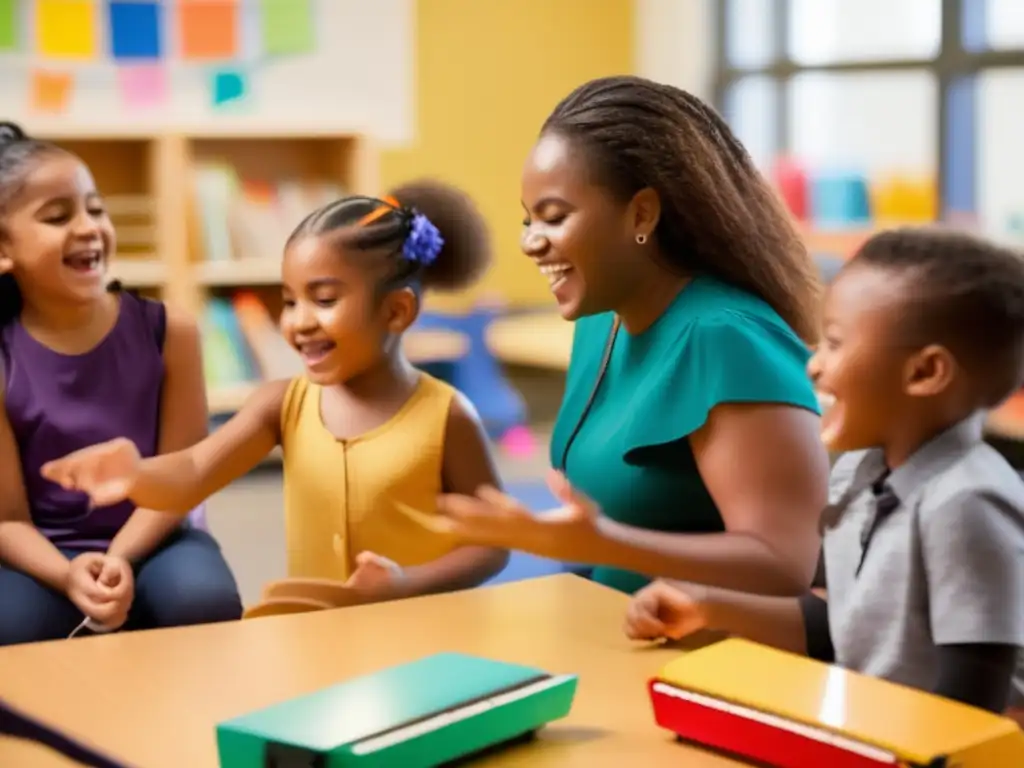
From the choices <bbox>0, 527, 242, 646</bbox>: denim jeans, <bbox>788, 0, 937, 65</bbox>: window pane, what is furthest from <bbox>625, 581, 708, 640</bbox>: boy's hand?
<bbox>788, 0, 937, 65</bbox>: window pane

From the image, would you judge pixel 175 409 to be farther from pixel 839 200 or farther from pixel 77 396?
pixel 839 200

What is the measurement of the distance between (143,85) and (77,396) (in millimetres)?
3497

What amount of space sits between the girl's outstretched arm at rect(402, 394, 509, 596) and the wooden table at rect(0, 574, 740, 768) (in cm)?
23

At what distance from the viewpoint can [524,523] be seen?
1.21 m

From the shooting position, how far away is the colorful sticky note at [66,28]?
5207 millimetres

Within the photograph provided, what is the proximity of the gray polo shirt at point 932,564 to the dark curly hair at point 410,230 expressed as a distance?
814 millimetres

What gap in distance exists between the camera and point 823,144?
236 inches

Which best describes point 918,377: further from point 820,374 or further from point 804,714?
point 804,714

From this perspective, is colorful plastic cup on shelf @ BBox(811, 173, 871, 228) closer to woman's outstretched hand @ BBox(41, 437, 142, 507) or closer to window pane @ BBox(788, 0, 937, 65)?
window pane @ BBox(788, 0, 937, 65)

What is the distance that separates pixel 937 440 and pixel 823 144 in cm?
500

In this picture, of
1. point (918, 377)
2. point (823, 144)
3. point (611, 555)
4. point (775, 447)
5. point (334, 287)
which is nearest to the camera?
point (918, 377)

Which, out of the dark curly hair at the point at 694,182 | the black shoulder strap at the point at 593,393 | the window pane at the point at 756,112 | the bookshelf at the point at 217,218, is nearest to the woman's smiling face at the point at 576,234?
the dark curly hair at the point at 694,182

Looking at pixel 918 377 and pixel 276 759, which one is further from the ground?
pixel 918 377

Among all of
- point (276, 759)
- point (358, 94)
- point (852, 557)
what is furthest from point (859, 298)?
point (358, 94)
